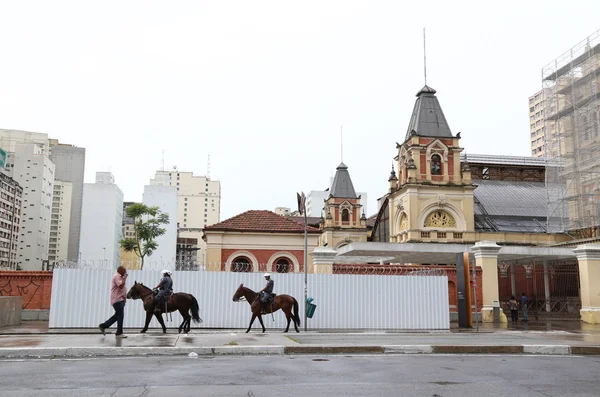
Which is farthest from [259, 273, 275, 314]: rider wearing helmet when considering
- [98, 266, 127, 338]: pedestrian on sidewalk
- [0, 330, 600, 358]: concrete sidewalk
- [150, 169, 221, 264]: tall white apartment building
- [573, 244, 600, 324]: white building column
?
[150, 169, 221, 264]: tall white apartment building

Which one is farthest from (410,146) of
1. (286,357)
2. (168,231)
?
(168,231)

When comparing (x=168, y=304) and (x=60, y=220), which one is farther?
(x=60, y=220)

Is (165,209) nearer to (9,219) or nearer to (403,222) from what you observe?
(9,219)

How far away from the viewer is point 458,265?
21.4 metres

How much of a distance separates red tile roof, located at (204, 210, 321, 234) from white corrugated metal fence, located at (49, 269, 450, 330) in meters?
14.2

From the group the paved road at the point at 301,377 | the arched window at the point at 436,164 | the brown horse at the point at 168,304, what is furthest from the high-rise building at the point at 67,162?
the paved road at the point at 301,377

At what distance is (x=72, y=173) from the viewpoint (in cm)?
12838

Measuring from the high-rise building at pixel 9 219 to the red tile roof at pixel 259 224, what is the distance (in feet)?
219

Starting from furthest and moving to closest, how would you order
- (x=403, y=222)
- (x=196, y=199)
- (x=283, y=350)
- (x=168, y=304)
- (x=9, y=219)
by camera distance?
1. (x=196, y=199)
2. (x=9, y=219)
3. (x=403, y=222)
4. (x=168, y=304)
5. (x=283, y=350)

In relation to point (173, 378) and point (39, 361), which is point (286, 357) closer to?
point (173, 378)

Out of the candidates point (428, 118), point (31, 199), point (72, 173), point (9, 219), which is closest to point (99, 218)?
point (31, 199)

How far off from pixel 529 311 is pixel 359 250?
11482 millimetres

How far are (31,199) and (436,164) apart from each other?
80.8 metres

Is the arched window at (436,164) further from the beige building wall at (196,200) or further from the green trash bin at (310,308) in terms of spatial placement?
the beige building wall at (196,200)
